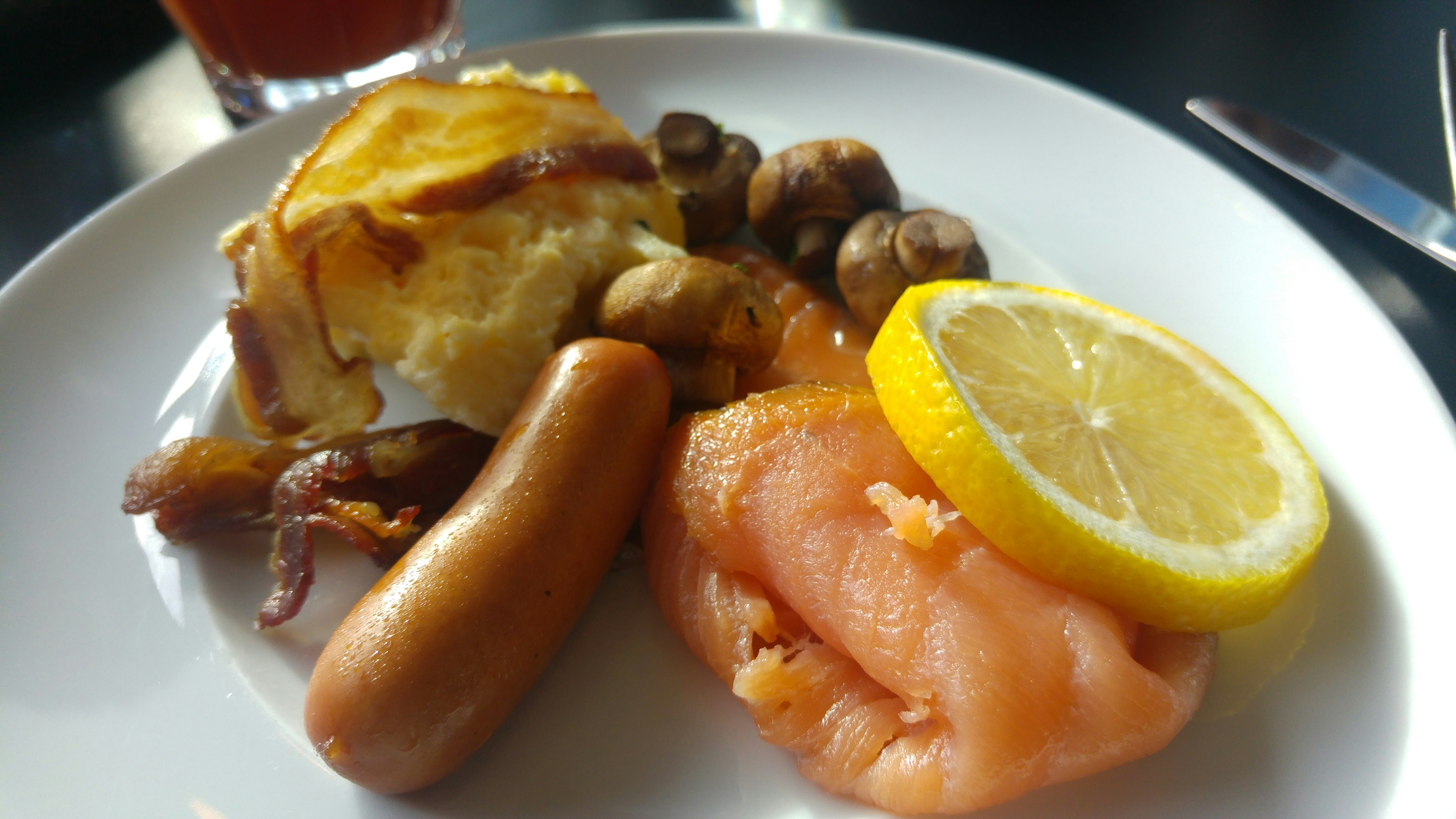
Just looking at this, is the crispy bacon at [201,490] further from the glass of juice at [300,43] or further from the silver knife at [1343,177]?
the silver knife at [1343,177]

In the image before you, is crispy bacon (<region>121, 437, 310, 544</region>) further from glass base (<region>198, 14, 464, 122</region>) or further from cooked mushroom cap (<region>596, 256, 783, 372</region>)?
glass base (<region>198, 14, 464, 122</region>)

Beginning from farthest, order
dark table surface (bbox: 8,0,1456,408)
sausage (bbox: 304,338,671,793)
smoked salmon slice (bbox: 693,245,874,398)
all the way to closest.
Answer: dark table surface (bbox: 8,0,1456,408), smoked salmon slice (bbox: 693,245,874,398), sausage (bbox: 304,338,671,793)

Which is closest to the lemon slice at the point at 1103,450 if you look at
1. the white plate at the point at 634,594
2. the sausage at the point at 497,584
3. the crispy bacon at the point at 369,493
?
the white plate at the point at 634,594

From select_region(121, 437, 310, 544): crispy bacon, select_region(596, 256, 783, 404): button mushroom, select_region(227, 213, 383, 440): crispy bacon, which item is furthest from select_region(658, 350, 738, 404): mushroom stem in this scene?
select_region(121, 437, 310, 544): crispy bacon

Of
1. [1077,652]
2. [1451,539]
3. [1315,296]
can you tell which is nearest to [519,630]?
[1077,652]

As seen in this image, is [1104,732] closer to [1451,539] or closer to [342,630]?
[1451,539]
